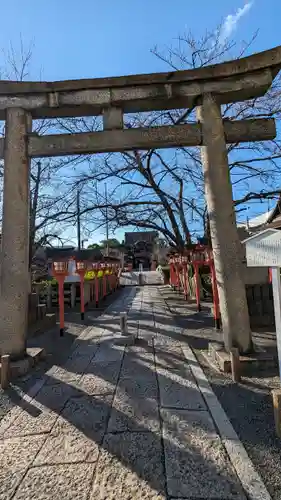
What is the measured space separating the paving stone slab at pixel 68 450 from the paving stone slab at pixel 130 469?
10 cm

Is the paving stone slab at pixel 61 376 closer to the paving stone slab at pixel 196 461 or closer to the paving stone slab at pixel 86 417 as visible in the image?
the paving stone slab at pixel 86 417

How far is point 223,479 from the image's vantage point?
193cm

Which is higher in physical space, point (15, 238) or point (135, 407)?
point (15, 238)

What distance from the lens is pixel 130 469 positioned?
80.0 inches

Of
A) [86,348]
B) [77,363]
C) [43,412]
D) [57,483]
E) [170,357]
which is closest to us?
[57,483]

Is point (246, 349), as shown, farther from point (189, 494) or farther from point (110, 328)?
point (110, 328)

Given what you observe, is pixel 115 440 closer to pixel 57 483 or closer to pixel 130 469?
pixel 130 469

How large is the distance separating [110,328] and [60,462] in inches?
186

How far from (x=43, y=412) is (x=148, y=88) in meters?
4.35

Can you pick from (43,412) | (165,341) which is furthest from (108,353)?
(43,412)

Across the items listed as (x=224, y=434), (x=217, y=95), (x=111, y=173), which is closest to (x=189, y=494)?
(x=224, y=434)

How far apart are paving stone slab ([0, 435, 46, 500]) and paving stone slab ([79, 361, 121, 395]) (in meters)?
0.97

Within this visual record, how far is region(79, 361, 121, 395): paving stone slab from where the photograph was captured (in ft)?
11.2

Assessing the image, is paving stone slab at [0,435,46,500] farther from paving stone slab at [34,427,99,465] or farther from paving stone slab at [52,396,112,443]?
paving stone slab at [52,396,112,443]
